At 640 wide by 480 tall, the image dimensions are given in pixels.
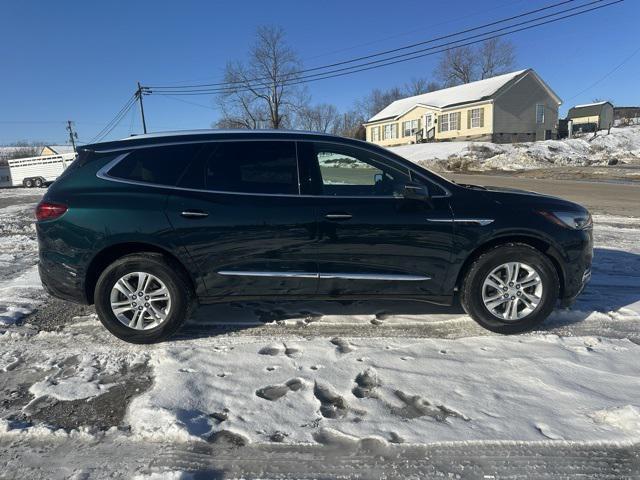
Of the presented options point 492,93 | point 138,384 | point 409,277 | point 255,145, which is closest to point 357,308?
point 409,277

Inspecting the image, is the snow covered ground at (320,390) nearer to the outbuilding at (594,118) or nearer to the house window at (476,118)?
the house window at (476,118)

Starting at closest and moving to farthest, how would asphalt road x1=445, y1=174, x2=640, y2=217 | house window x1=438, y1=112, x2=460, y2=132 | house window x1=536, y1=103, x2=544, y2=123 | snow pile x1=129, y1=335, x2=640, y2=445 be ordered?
snow pile x1=129, y1=335, x2=640, y2=445 → asphalt road x1=445, y1=174, x2=640, y2=217 → house window x1=536, y1=103, x2=544, y2=123 → house window x1=438, y1=112, x2=460, y2=132

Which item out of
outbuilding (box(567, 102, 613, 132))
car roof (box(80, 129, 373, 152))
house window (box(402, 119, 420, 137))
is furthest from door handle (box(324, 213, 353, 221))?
outbuilding (box(567, 102, 613, 132))

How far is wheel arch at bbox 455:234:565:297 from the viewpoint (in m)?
4.12

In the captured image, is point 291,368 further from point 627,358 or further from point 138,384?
point 627,358

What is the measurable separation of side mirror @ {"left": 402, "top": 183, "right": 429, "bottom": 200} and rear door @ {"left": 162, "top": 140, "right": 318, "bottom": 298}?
83 cm

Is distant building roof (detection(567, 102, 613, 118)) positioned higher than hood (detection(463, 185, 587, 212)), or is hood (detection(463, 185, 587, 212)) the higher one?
distant building roof (detection(567, 102, 613, 118))

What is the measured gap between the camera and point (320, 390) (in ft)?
10.7

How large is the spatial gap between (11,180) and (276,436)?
1922 inches

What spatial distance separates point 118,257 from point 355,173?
2251 mm

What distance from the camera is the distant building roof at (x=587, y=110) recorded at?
5459cm

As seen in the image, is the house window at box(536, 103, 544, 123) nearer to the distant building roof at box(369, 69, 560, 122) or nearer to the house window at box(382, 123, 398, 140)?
the distant building roof at box(369, 69, 560, 122)

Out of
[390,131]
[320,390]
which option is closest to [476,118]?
[390,131]

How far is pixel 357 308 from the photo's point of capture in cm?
489
